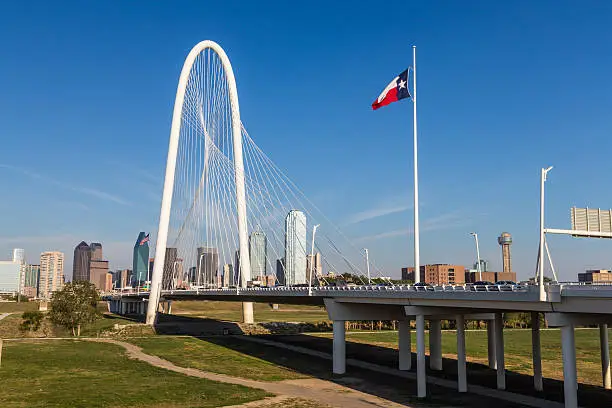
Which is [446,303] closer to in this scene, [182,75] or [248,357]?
[248,357]

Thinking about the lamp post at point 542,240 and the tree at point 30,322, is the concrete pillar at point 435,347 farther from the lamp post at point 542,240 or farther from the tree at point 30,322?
the tree at point 30,322

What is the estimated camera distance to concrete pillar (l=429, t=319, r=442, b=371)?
189 ft

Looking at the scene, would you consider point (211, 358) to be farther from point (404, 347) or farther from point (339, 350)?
point (404, 347)

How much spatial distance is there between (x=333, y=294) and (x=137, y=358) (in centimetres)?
2213

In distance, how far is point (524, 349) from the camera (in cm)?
7331

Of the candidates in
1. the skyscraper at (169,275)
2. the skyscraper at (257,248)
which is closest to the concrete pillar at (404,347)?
the skyscraper at (257,248)

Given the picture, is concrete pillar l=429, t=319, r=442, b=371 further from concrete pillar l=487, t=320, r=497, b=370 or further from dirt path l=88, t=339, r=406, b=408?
dirt path l=88, t=339, r=406, b=408

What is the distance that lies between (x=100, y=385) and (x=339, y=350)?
863 inches

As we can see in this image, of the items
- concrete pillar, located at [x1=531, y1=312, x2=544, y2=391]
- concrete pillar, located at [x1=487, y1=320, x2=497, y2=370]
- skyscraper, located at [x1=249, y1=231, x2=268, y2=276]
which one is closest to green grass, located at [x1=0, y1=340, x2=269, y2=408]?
concrete pillar, located at [x1=531, y1=312, x2=544, y2=391]

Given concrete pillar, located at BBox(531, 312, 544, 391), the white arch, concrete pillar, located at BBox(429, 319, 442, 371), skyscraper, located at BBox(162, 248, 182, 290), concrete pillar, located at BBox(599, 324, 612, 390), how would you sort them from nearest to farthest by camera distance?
concrete pillar, located at BBox(531, 312, 544, 391) → concrete pillar, located at BBox(599, 324, 612, 390) → concrete pillar, located at BBox(429, 319, 442, 371) → the white arch → skyscraper, located at BBox(162, 248, 182, 290)

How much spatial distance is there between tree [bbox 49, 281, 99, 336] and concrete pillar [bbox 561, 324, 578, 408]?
78078mm

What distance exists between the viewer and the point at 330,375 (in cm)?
5284

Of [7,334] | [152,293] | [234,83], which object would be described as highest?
[234,83]

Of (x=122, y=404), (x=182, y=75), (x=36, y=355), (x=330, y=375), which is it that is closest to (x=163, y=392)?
(x=122, y=404)
